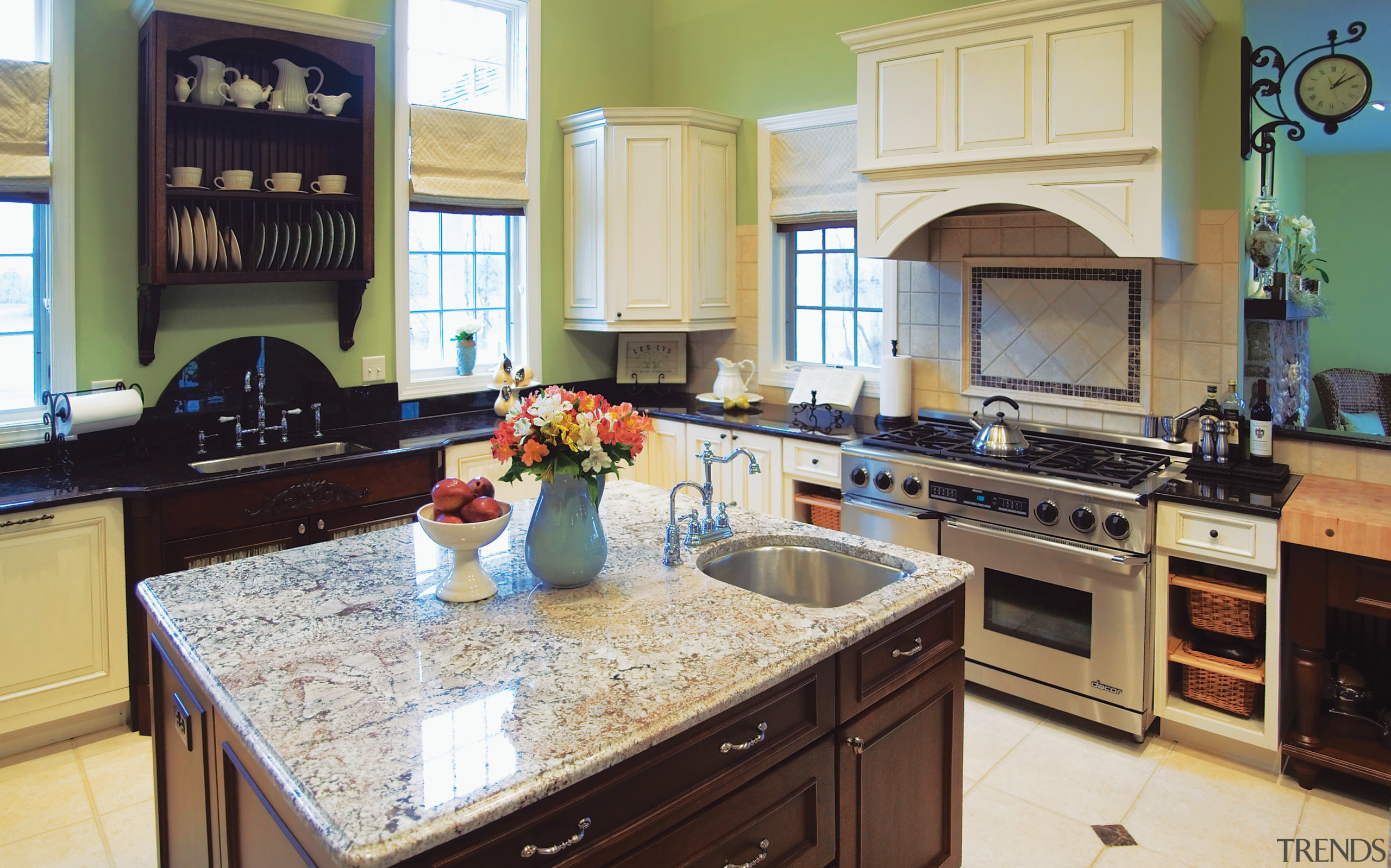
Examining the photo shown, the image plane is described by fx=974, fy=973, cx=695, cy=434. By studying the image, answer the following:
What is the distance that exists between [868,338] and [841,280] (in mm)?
347

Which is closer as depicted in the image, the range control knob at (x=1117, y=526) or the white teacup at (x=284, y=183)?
the range control knob at (x=1117, y=526)

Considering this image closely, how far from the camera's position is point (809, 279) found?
5.18 meters

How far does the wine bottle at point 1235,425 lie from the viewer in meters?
3.62

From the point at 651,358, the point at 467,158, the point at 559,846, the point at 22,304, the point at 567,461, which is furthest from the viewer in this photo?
the point at 651,358

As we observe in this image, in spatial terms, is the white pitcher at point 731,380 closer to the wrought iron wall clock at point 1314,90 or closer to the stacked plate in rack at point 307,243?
the stacked plate in rack at point 307,243

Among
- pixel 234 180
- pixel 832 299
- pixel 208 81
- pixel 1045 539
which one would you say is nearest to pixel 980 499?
pixel 1045 539

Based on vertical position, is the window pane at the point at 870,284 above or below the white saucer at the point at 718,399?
above

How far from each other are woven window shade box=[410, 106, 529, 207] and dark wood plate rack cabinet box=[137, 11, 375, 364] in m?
0.39

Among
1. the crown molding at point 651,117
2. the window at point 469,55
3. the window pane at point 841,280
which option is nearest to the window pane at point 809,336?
the window pane at point 841,280

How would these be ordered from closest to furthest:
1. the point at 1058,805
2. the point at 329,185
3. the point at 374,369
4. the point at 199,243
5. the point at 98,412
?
the point at 1058,805 → the point at 98,412 → the point at 199,243 → the point at 329,185 → the point at 374,369

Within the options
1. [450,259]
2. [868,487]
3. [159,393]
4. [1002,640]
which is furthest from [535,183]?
[1002,640]

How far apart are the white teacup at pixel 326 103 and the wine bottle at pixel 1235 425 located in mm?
3789

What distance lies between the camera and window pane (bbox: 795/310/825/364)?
5172 millimetres

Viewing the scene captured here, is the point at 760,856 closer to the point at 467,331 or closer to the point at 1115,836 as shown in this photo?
the point at 1115,836
